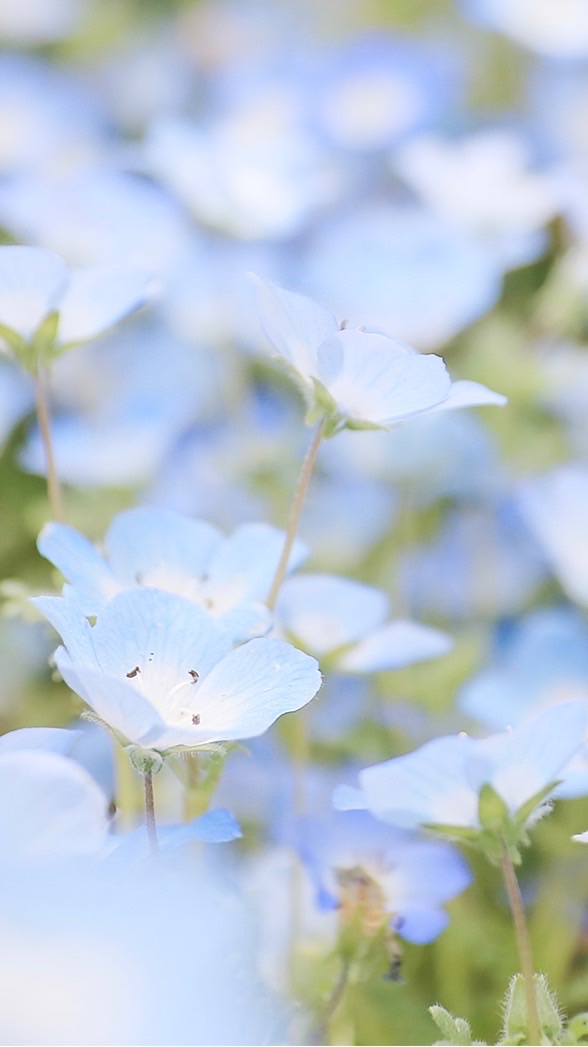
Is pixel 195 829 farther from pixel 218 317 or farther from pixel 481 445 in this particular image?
pixel 218 317

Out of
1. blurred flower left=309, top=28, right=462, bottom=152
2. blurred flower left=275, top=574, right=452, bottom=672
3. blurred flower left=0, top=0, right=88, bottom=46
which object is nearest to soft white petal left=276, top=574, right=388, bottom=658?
blurred flower left=275, top=574, right=452, bottom=672

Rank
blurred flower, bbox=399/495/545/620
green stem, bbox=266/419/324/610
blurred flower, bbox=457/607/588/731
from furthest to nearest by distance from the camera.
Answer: blurred flower, bbox=399/495/545/620 → blurred flower, bbox=457/607/588/731 → green stem, bbox=266/419/324/610

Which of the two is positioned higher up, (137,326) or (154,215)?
(154,215)

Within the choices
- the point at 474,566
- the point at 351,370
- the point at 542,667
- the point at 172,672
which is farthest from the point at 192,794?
the point at 474,566

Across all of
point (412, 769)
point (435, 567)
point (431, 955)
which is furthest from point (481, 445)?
point (412, 769)

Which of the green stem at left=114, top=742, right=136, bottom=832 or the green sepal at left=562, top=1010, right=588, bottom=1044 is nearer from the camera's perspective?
the green sepal at left=562, top=1010, right=588, bottom=1044

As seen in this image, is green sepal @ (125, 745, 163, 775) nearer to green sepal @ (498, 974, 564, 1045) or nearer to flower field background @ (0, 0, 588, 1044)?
flower field background @ (0, 0, 588, 1044)

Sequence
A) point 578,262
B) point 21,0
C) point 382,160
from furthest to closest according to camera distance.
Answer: point 21,0 → point 382,160 → point 578,262

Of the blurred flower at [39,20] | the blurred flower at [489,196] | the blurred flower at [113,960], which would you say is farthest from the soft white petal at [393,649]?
the blurred flower at [39,20]
